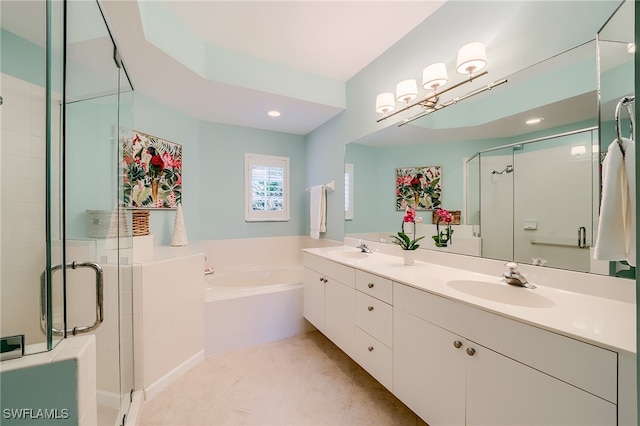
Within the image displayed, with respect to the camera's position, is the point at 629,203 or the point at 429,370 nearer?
the point at 629,203

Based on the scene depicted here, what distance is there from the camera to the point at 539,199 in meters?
1.25

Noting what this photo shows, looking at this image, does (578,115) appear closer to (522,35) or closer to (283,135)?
(522,35)

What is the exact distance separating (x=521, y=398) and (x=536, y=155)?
3.63ft

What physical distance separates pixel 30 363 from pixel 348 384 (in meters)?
1.69

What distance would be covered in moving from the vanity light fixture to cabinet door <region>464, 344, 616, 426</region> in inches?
55.0

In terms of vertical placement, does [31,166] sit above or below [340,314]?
above

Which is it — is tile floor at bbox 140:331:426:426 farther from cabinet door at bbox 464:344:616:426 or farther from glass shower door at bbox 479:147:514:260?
glass shower door at bbox 479:147:514:260

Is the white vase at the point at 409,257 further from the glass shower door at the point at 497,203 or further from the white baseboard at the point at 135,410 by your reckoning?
the white baseboard at the point at 135,410

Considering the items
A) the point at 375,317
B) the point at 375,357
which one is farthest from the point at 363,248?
the point at 375,357

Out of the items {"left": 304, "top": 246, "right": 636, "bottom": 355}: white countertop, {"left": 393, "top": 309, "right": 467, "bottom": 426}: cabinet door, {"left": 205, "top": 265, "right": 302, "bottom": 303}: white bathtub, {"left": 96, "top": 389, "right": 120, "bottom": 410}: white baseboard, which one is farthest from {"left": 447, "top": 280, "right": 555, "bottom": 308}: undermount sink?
{"left": 96, "top": 389, "right": 120, "bottom": 410}: white baseboard

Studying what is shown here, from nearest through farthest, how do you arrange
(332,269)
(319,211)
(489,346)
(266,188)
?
(489,346)
(332,269)
(319,211)
(266,188)

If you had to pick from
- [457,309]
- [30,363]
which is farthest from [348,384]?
[30,363]

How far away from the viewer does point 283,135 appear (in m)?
3.41

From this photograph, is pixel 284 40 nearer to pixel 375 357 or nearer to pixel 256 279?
pixel 375 357
